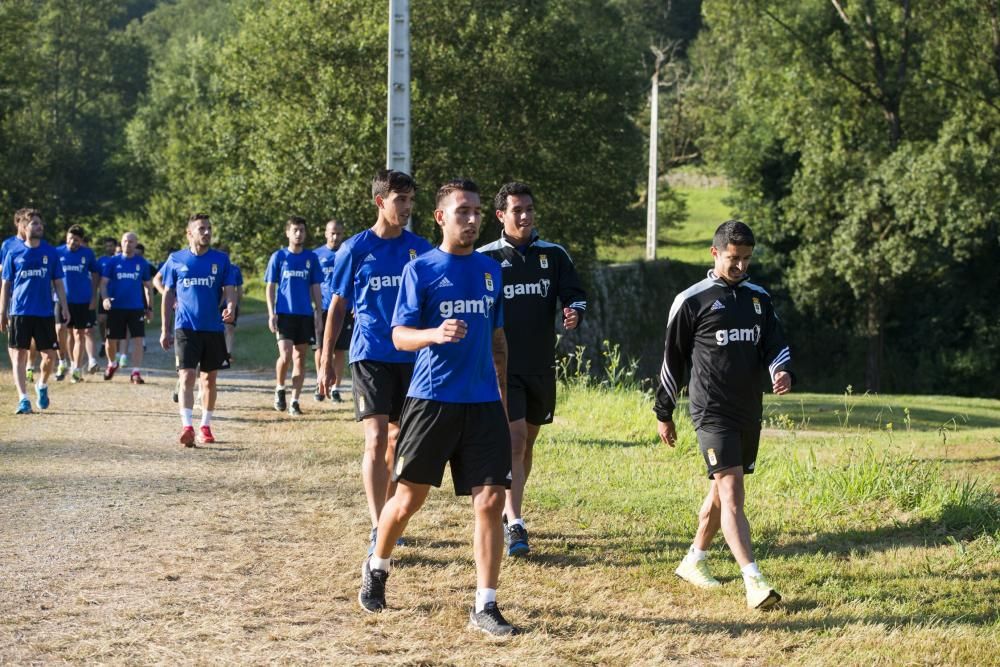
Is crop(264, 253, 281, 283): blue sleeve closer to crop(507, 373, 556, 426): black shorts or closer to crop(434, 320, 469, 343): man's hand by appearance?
crop(507, 373, 556, 426): black shorts

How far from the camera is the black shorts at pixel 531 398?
25.7 ft

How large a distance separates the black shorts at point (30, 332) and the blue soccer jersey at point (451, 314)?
9.74m

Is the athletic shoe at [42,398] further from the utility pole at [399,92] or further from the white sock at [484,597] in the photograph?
the white sock at [484,597]

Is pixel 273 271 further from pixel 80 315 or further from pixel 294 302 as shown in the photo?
pixel 80 315

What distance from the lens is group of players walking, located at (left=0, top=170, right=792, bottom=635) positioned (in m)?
6.02

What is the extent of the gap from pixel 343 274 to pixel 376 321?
0.35m

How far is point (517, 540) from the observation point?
7.66 metres

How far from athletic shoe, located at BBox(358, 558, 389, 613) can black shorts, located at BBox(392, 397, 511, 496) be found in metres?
0.61

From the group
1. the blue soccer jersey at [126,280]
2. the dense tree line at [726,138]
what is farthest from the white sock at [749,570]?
the dense tree line at [726,138]

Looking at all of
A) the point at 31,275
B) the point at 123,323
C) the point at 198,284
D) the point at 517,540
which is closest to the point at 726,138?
the point at 123,323

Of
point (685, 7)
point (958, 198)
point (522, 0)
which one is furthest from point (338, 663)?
point (685, 7)

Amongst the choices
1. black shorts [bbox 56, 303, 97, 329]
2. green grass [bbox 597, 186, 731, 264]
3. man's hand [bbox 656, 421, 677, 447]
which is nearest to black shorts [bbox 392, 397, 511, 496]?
man's hand [bbox 656, 421, 677, 447]

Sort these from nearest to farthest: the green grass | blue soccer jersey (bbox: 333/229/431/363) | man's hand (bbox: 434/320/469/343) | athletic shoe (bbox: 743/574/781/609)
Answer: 1. man's hand (bbox: 434/320/469/343)
2. athletic shoe (bbox: 743/574/781/609)
3. blue soccer jersey (bbox: 333/229/431/363)
4. the green grass

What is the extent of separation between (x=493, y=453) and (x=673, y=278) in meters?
34.9
